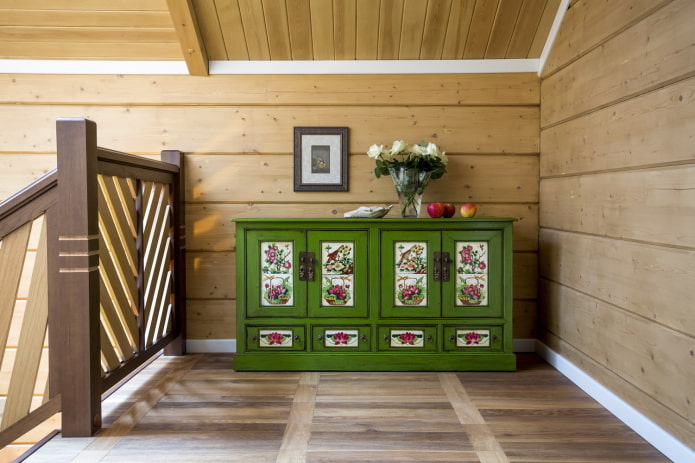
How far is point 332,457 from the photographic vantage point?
80.1 inches

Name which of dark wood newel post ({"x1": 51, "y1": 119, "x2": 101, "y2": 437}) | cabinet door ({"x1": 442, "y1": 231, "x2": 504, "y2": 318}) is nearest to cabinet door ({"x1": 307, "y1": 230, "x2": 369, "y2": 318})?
cabinet door ({"x1": 442, "y1": 231, "x2": 504, "y2": 318})

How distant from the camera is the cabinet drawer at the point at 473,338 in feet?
10.2

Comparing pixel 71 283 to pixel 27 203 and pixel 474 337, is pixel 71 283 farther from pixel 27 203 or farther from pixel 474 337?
pixel 474 337

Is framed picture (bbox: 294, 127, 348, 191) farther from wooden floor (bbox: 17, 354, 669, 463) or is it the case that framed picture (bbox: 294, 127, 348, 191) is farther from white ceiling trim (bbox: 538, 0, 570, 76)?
white ceiling trim (bbox: 538, 0, 570, 76)

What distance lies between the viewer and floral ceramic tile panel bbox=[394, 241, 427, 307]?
3105mm

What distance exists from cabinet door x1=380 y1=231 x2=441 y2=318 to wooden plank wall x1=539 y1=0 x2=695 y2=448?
83 centimetres

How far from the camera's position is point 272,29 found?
325 centimetres

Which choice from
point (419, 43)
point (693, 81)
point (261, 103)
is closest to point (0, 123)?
point (261, 103)

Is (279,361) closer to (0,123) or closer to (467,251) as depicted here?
(467,251)

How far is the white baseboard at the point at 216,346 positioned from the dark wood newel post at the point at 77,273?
1.33 metres

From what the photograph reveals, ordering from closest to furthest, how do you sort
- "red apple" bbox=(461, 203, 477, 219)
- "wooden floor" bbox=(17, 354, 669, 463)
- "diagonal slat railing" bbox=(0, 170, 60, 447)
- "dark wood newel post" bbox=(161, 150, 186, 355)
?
"diagonal slat railing" bbox=(0, 170, 60, 447), "wooden floor" bbox=(17, 354, 669, 463), "red apple" bbox=(461, 203, 477, 219), "dark wood newel post" bbox=(161, 150, 186, 355)

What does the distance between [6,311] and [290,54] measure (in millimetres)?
2245

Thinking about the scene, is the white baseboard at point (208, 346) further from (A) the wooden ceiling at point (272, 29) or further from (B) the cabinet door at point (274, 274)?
(A) the wooden ceiling at point (272, 29)

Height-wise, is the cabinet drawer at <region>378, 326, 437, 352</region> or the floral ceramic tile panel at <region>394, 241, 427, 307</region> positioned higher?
the floral ceramic tile panel at <region>394, 241, 427, 307</region>
